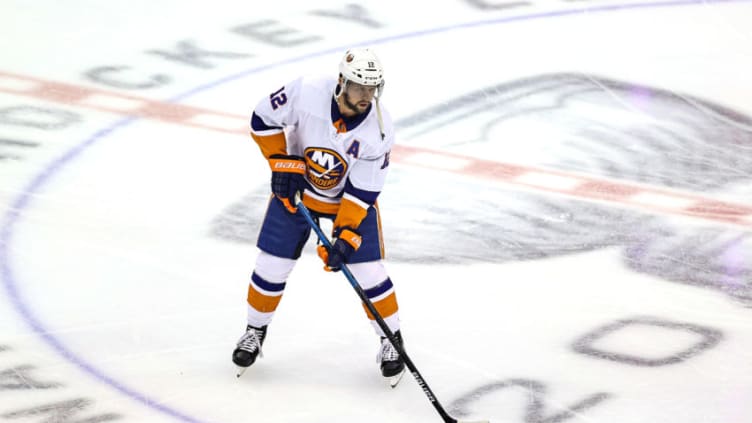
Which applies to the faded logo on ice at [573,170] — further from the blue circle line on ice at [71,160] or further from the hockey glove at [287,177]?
the hockey glove at [287,177]

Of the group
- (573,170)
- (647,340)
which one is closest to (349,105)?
(647,340)

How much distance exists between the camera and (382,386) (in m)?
4.24

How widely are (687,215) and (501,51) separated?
2.05m

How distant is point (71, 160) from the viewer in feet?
19.2

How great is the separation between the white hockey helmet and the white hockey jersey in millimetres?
167

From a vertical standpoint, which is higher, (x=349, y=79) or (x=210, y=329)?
(x=349, y=79)

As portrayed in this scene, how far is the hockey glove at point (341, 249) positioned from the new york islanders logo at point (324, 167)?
17 cm

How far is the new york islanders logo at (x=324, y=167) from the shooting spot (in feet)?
13.1

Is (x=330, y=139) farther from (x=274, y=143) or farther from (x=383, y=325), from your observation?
(x=383, y=325)

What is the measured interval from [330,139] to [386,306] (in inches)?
23.3

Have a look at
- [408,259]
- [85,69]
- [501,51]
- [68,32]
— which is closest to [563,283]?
[408,259]

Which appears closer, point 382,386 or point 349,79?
point 349,79

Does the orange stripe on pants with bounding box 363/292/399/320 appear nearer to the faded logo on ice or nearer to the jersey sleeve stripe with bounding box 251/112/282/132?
the jersey sleeve stripe with bounding box 251/112/282/132

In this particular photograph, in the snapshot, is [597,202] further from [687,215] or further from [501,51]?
[501,51]
